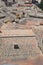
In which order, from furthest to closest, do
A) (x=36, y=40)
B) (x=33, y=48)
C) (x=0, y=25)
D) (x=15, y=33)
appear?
(x=0, y=25), (x=15, y=33), (x=36, y=40), (x=33, y=48)

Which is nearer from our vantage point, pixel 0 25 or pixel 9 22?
pixel 0 25

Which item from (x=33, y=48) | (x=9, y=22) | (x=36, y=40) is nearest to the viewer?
(x=33, y=48)

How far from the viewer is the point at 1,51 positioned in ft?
21.6

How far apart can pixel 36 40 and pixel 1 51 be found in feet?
4.79

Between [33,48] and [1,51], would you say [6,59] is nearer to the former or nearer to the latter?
[1,51]

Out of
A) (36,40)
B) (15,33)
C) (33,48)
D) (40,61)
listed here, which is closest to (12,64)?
(40,61)

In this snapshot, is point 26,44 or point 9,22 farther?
point 9,22

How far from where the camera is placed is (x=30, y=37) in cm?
769

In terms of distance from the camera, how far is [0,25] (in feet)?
33.8

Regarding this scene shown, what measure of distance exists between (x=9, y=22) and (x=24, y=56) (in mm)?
5201

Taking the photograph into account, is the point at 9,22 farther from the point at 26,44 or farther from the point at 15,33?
the point at 26,44

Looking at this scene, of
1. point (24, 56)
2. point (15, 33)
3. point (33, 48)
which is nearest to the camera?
point (24, 56)

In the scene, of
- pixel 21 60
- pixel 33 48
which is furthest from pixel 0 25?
pixel 21 60

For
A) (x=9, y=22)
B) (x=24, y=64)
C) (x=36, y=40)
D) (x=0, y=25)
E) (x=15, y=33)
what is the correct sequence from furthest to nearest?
1. (x=9, y=22)
2. (x=0, y=25)
3. (x=15, y=33)
4. (x=36, y=40)
5. (x=24, y=64)
